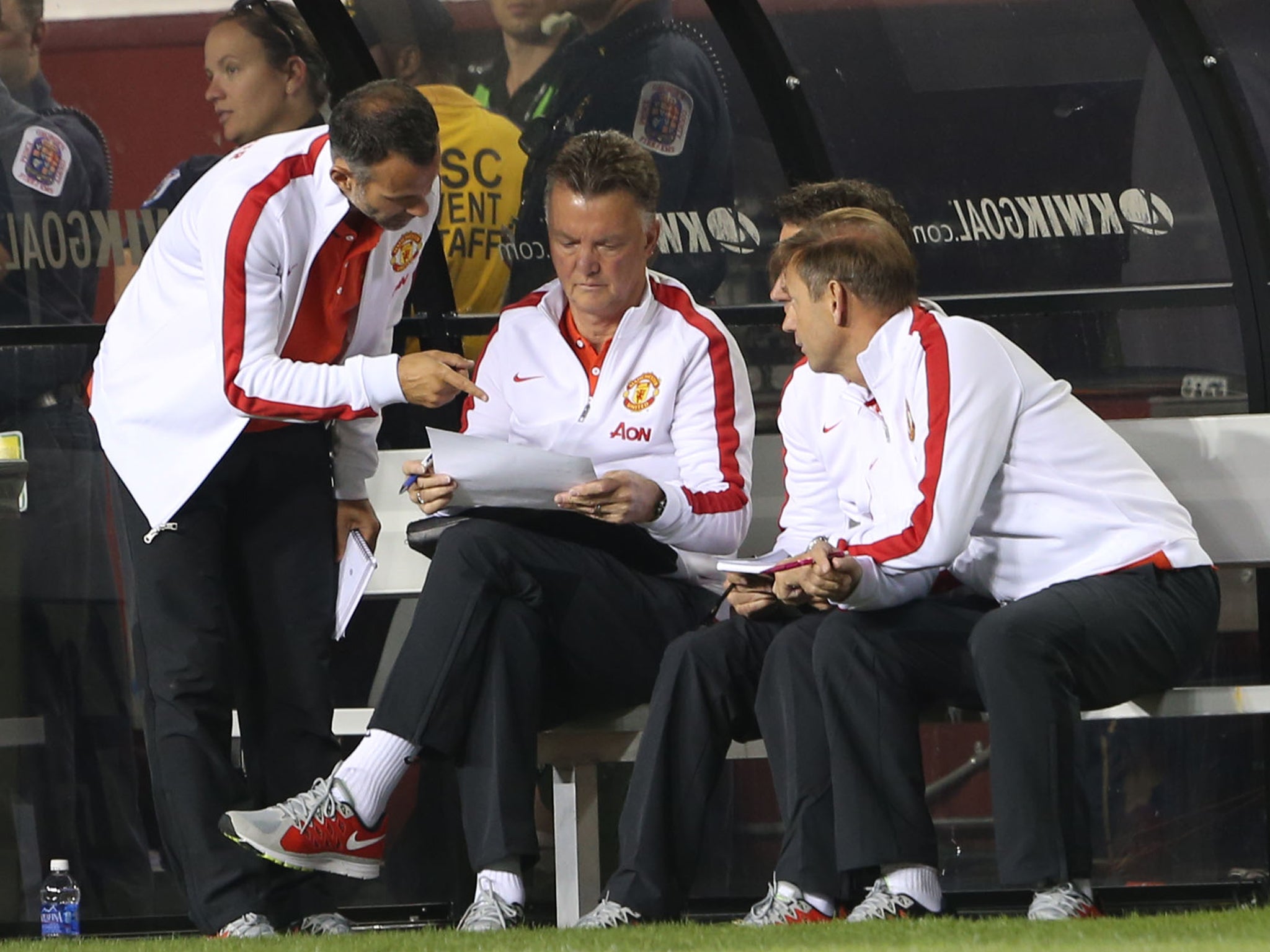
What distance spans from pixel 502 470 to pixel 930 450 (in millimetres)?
871

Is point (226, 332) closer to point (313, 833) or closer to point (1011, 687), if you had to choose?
point (313, 833)

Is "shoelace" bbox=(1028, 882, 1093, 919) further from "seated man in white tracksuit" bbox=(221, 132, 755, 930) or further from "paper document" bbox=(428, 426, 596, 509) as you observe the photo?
"paper document" bbox=(428, 426, 596, 509)

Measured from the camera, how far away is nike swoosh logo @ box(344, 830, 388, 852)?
3494 mm

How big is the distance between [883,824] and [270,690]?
1.43m

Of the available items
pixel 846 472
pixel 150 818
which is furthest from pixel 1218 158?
pixel 150 818

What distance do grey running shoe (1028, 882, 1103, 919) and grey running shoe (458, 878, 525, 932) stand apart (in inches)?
38.8

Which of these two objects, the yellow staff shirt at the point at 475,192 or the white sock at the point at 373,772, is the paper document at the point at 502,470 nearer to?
the white sock at the point at 373,772

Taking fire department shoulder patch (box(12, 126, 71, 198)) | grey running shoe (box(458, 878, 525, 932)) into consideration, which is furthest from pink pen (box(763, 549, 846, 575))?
fire department shoulder patch (box(12, 126, 71, 198))

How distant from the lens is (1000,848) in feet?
10.2

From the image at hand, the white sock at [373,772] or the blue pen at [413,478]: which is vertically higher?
the blue pen at [413,478]

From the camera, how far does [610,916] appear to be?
3270mm

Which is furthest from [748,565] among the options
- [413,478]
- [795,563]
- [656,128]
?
[656,128]

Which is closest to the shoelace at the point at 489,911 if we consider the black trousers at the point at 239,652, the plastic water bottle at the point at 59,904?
the black trousers at the point at 239,652

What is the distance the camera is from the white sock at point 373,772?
3469mm
